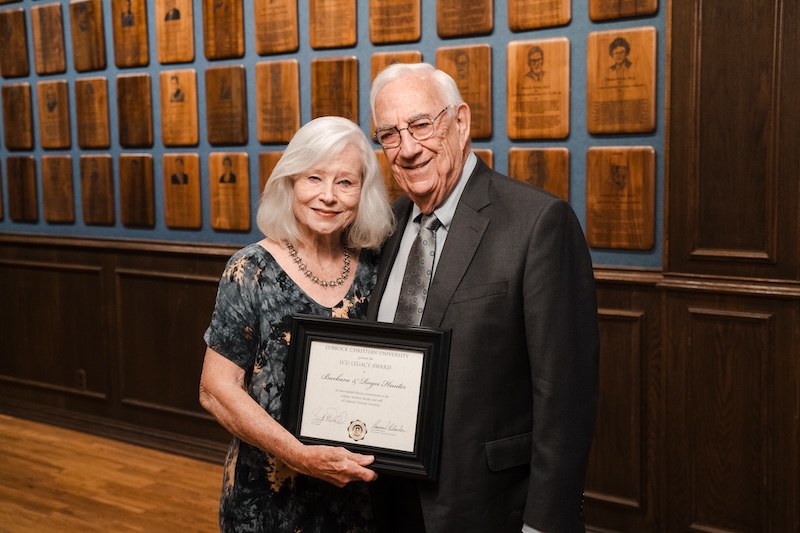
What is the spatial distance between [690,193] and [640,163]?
28cm

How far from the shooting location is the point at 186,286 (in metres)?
4.93

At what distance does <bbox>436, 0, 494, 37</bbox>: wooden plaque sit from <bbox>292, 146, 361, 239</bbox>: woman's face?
1.77 metres

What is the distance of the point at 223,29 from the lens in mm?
4605

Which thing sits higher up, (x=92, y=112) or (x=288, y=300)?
(x=92, y=112)

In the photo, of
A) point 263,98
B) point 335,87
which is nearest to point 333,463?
point 335,87

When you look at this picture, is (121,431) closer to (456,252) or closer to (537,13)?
(537,13)

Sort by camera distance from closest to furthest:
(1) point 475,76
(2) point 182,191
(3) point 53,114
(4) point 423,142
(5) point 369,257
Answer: (4) point 423,142 < (5) point 369,257 < (1) point 475,76 < (2) point 182,191 < (3) point 53,114

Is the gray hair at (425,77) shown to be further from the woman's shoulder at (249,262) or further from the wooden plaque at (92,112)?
the wooden plaque at (92,112)

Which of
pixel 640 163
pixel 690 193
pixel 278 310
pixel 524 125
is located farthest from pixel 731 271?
pixel 278 310

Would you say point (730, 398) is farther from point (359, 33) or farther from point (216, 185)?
point (216, 185)

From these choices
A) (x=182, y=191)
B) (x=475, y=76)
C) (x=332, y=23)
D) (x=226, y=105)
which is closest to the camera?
(x=475, y=76)

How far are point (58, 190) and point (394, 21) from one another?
2675mm

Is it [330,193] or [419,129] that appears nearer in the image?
[419,129]

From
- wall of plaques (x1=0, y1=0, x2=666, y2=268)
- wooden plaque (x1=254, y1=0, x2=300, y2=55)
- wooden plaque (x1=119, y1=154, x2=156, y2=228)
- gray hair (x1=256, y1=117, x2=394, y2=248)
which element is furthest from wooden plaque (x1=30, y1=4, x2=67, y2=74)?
gray hair (x1=256, y1=117, x2=394, y2=248)
